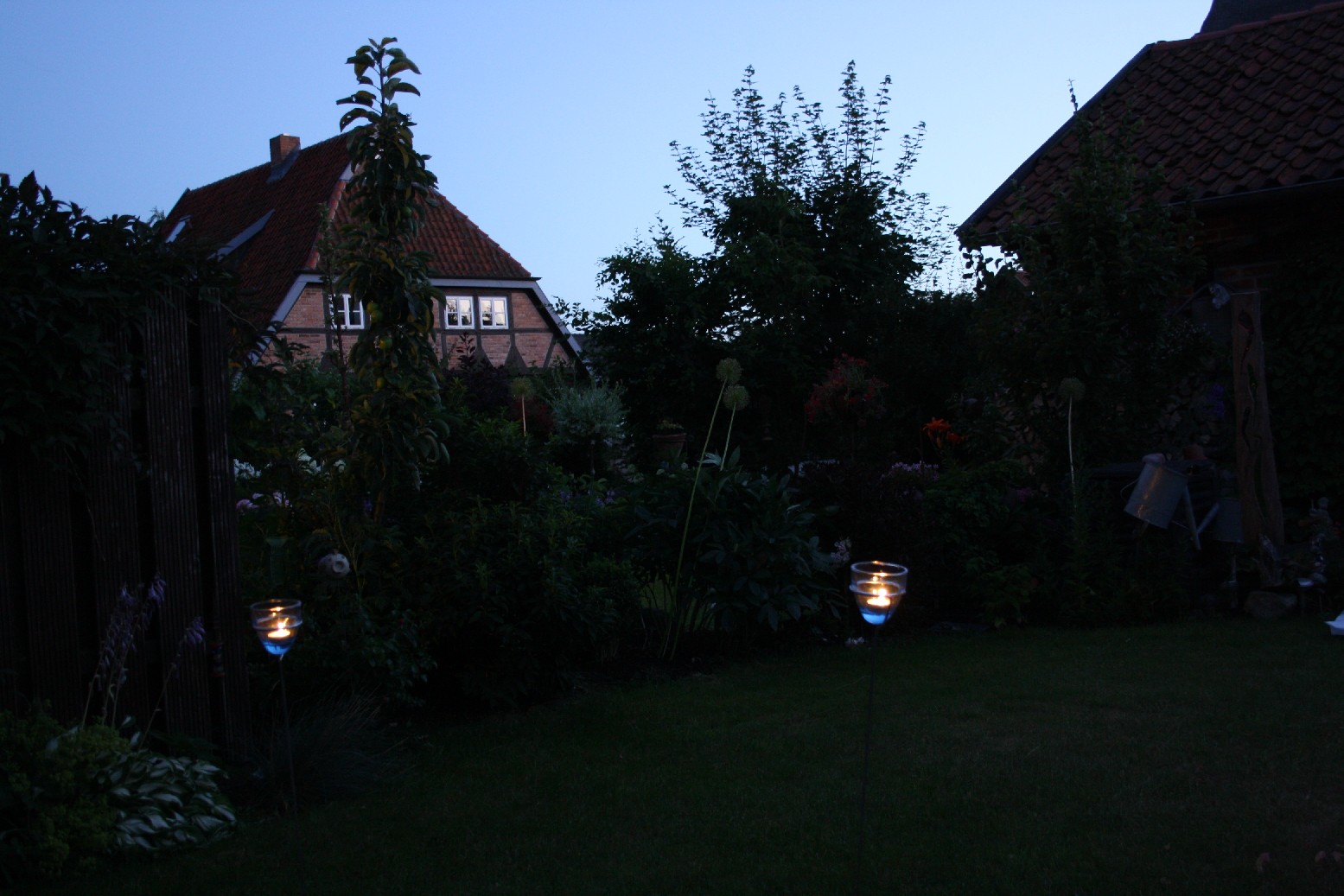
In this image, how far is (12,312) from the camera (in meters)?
3.68

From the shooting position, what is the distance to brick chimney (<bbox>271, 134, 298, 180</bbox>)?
90.4ft

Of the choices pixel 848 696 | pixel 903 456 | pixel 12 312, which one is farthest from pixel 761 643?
pixel 903 456

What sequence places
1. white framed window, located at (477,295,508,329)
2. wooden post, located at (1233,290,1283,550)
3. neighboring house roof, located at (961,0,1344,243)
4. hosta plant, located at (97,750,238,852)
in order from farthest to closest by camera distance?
white framed window, located at (477,295,508,329), neighboring house roof, located at (961,0,1344,243), wooden post, located at (1233,290,1283,550), hosta plant, located at (97,750,238,852)

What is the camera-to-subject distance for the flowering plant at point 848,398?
11742 millimetres

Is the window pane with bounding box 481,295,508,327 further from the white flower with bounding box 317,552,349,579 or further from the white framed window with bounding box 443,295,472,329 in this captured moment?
the white flower with bounding box 317,552,349,579

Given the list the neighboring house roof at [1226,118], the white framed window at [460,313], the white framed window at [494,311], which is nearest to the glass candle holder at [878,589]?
the neighboring house roof at [1226,118]

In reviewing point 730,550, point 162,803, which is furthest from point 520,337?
point 162,803

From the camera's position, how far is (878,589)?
3.09 m

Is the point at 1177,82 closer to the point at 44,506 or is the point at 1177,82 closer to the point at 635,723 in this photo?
the point at 635,723

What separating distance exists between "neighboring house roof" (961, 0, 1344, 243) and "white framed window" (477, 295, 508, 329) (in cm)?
1776

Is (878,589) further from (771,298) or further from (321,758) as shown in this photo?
(771,298)

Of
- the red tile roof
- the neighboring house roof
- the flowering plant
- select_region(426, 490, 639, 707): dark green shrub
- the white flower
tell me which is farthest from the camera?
the red tile roof

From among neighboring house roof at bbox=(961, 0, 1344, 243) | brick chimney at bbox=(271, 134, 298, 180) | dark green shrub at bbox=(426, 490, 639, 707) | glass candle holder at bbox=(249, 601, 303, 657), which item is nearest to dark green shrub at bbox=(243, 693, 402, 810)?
dark green shrub at bbox=(426, 490, 639, 707)

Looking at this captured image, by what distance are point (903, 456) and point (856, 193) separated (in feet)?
23.0
